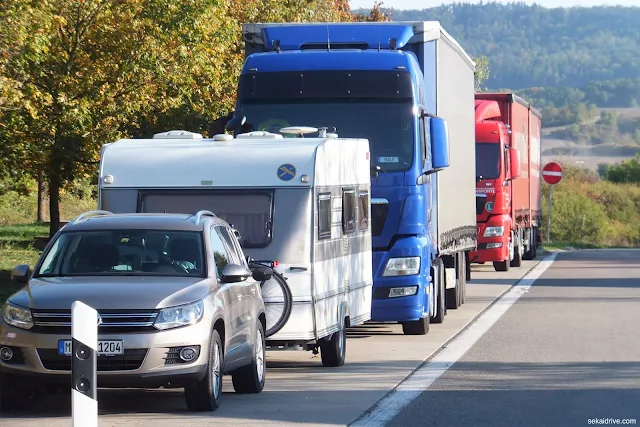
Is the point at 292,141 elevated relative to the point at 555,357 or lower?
elevated

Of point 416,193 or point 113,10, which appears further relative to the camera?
point 113,10

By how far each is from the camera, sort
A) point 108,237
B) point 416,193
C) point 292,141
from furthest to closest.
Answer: point 416,193, point 292,141, point 108,237

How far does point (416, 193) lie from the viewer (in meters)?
16.7

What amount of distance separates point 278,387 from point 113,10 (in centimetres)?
1368

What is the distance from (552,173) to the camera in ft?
168

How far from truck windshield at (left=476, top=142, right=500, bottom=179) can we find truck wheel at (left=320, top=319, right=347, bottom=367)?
51.5 ft

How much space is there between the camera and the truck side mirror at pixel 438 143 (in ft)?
55.5

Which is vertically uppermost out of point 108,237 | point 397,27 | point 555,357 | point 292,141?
point 397,27

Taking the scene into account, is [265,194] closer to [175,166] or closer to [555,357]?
[175,166]

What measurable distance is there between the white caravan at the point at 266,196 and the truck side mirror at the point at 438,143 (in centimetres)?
299

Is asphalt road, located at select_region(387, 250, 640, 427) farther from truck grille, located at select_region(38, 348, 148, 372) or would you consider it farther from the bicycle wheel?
truck grille, located at select_region(38, 348, 148, 372)

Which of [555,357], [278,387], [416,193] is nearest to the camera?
[278,387]

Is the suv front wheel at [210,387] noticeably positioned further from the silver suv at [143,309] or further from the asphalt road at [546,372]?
the asphalt road at [546,372]

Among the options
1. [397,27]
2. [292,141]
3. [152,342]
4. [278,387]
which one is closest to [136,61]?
[397,27]
